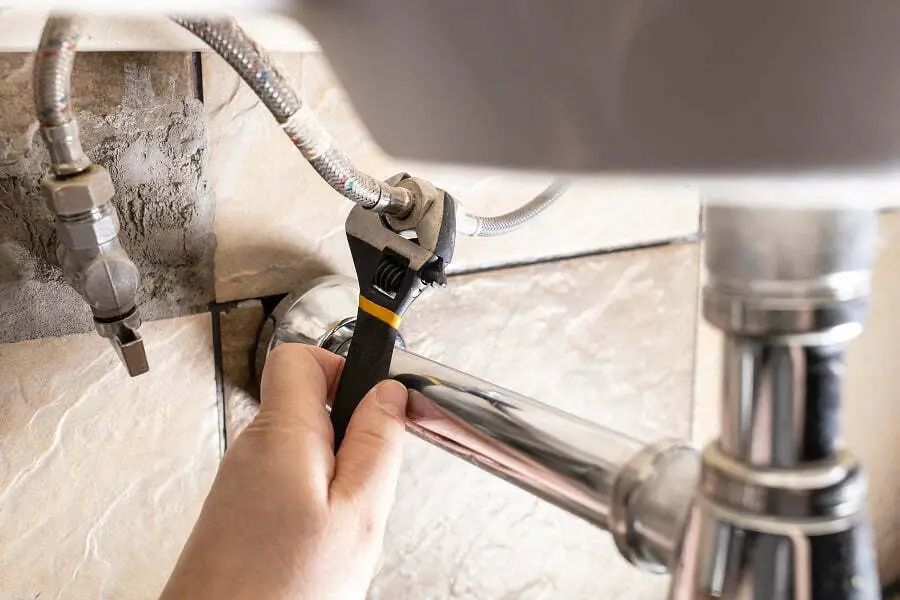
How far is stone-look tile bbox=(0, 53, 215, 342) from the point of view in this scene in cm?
36

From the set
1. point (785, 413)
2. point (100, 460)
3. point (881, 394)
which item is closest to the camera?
point (785, 413)

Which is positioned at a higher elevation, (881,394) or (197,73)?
(197,73)

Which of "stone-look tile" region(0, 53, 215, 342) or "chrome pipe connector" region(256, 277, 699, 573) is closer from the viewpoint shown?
"chrome pipe connector" region(256, 277, 699, 573)

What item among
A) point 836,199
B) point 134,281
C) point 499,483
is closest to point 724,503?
point 836,199

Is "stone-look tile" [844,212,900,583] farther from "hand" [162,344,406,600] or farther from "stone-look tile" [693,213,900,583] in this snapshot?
"hand" [162,344,406,600]

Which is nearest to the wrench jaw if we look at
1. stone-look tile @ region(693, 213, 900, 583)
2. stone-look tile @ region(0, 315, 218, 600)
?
stone-look tile @ region(0, 315, 218, 600)

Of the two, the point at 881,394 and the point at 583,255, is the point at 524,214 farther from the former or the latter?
the point at 881,394

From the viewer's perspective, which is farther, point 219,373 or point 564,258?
point 564,258

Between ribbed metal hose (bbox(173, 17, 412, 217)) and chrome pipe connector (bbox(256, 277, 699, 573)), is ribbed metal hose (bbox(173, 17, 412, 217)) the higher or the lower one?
the higher one

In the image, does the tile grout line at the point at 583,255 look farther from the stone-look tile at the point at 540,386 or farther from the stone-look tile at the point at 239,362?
the stone-look tile at the point at 239,362

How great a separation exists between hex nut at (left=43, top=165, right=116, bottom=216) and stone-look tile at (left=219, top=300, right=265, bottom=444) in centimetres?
13

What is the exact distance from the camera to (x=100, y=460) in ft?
1.34

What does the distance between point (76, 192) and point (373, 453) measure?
0.15m

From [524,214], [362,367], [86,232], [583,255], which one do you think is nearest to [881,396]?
[583,255]
